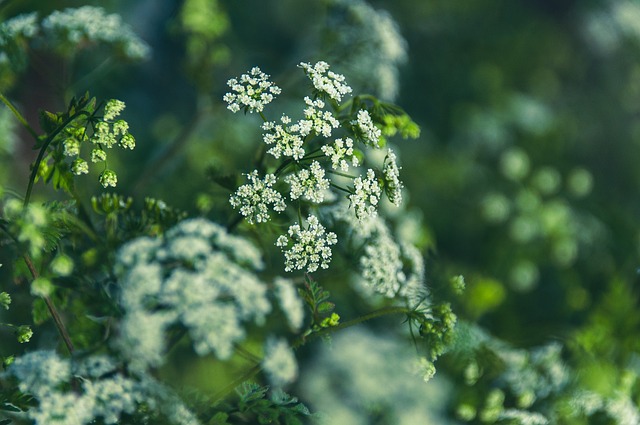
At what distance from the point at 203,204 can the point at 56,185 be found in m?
0.32

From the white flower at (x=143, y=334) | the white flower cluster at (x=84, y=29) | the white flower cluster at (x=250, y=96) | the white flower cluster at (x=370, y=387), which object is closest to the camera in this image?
the white flower at (x=143, y=334)

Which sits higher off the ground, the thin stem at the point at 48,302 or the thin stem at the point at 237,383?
the thin stem at the point at 237,383

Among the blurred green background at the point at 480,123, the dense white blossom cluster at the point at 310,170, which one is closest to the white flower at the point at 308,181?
the dense white blossom cluster at the point at 310,170

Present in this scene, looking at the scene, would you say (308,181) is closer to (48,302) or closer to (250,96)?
(250,96)

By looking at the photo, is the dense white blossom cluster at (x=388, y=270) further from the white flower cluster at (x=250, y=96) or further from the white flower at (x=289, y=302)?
the white flower cluster at (x=250, y=96)

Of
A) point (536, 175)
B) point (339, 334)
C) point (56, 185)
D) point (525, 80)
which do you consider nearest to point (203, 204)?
point (56, 185)

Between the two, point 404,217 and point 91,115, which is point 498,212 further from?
point 91,115

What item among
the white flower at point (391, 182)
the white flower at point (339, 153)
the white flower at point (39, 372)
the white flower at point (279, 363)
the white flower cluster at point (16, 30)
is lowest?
the white flower at point (39, 372)

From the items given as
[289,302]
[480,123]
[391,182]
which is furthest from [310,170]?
[480,123]

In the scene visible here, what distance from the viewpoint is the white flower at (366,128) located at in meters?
0.92

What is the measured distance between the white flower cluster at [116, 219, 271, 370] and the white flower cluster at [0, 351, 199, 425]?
39 mm

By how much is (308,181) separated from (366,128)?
Answer: 118 millimetres

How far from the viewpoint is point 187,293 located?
841 mm

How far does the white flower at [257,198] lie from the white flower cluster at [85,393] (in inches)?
11.7
